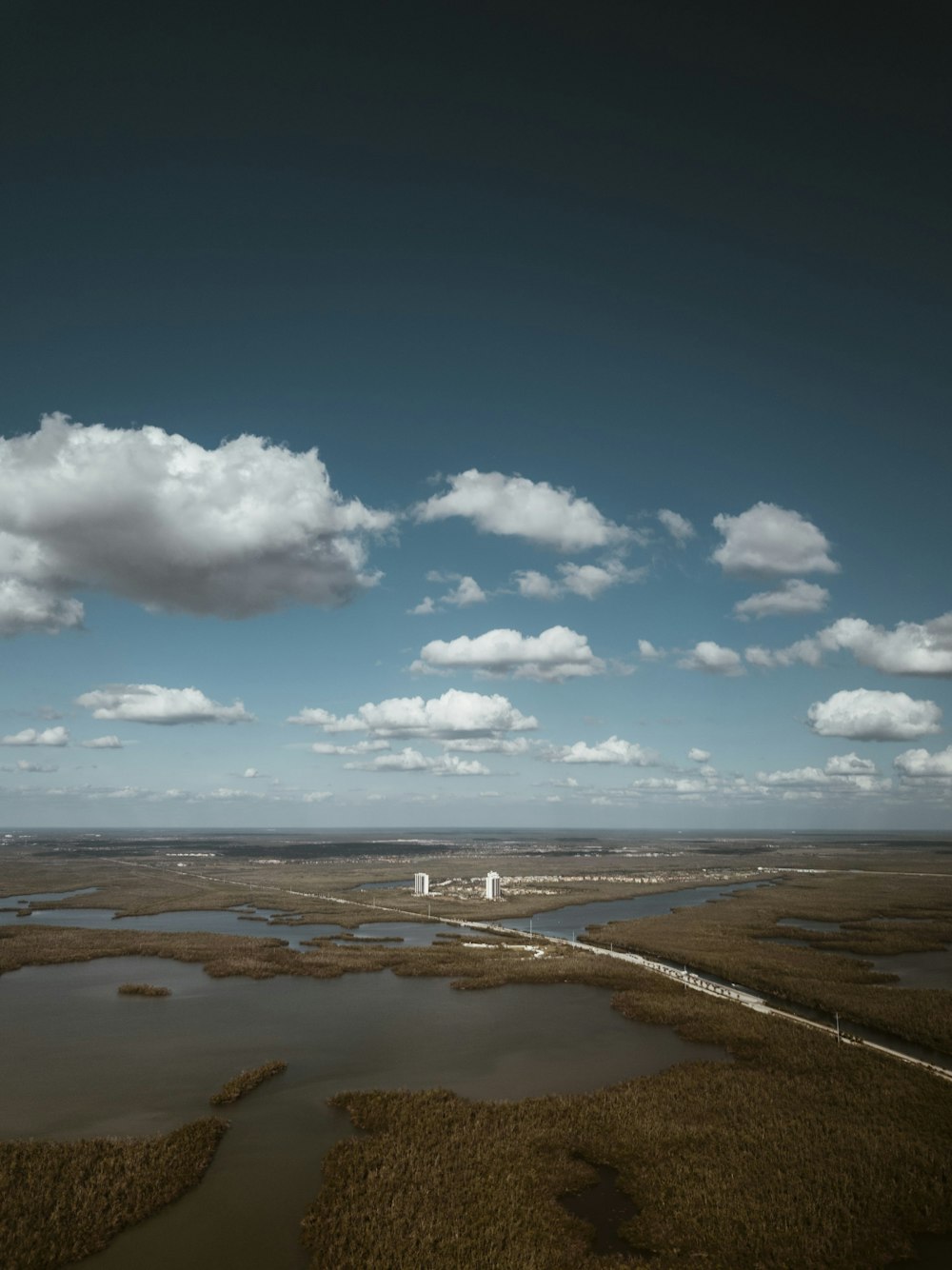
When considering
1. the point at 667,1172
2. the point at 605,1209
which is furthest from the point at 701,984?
the point at 605,1209

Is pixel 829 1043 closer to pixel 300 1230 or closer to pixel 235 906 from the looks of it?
pixel 300 1230

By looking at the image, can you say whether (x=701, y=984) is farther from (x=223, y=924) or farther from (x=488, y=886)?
(x=488, y=886)

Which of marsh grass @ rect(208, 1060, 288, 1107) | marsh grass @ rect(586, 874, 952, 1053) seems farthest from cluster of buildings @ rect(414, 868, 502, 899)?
marsh grass @ rect(208, 1060, 288, 1107)

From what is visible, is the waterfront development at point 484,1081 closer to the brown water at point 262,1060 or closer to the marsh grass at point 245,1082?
the brown water at point 262,1060

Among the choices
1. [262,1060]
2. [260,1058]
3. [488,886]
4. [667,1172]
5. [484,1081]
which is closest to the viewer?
[667,1172]

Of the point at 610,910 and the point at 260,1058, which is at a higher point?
the point at 260,1058
